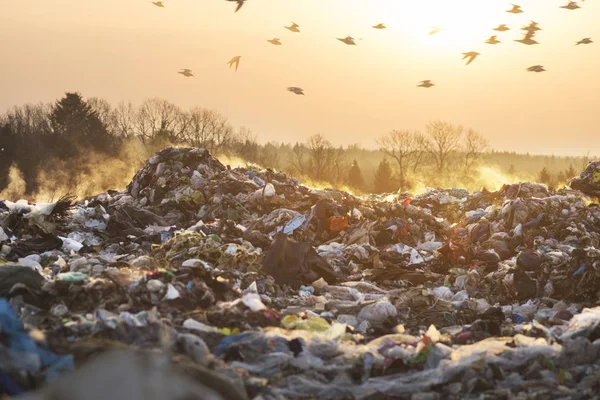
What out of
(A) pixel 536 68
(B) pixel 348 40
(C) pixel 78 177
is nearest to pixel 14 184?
(C) pixel 78 177

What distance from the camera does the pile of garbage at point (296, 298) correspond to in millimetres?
3529

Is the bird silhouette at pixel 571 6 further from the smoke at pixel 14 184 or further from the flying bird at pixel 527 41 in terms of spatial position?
the smoke at pixel 14 184

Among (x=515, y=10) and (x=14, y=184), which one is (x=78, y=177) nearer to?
(x=14, y=184)

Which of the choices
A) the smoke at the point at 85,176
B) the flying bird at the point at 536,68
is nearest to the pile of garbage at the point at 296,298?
the flying bird at the point at 536,68

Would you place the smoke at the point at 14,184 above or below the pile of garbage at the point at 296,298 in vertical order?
below

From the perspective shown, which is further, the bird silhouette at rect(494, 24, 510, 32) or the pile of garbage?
the bird silhouette at rect(494, 24, 510, 32)

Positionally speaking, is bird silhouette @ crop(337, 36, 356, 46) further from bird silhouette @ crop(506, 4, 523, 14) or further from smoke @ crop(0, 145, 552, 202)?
smoke @ crop(0, 145, 552, 202)

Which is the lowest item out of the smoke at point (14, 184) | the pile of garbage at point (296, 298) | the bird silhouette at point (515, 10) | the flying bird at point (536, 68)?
the smoke at point (14, 184)

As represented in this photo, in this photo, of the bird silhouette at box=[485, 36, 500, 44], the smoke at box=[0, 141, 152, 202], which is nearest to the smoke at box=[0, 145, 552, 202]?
the smoke at box=[0, 141, 152, 202]

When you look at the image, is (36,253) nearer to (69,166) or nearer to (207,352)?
(207,352)

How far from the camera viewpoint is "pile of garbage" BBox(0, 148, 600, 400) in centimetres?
353

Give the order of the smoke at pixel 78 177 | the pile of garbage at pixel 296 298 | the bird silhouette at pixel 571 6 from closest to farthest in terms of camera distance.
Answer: the pile of garbage at pixel 296 298, the bird silhouette at pixel 571 6, the smoke at pixel 78 177

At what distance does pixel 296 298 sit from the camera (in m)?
6.98

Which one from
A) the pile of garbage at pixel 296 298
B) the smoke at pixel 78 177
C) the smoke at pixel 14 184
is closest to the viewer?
the pile of garbage at pixel 296 298
